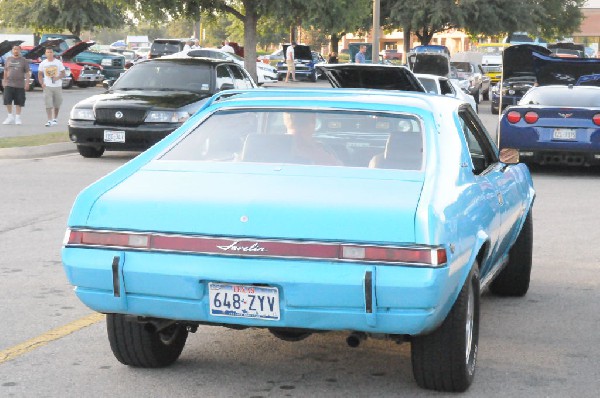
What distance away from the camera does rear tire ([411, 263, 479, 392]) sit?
5508 mm

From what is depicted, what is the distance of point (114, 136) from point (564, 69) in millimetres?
11507

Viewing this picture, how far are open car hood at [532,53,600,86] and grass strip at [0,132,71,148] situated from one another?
10.3 m

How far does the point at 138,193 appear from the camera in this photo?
5.59m

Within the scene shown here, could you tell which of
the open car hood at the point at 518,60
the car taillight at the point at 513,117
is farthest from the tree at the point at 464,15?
the car taillight at the point at 513,117

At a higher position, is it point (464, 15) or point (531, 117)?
point (464, 15)

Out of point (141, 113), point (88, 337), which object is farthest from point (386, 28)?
point (88, 337)

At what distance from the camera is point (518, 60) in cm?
3022

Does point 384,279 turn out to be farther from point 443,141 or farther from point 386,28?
point 386,28

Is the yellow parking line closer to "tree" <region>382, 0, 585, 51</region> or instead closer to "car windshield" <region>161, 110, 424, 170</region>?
"car windshield" <region>161, 110, 424, 170</region>

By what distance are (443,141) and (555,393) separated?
1.38m

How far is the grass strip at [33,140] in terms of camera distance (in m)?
19.9

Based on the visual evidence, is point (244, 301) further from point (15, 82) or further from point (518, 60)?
point (518, 60)

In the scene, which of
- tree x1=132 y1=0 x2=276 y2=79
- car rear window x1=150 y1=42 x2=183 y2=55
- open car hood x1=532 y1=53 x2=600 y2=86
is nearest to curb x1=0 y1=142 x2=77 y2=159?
tree x1=132 y1=0 x2=276 y2=79

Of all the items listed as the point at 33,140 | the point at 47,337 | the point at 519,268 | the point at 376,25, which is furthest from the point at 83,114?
the point at 376,25
